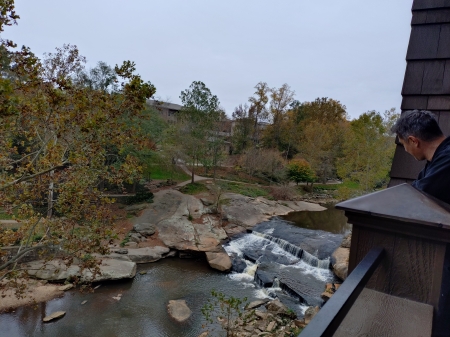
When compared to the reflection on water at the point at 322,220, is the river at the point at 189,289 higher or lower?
lower

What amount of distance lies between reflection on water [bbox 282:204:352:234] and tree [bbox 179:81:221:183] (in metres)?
6.39

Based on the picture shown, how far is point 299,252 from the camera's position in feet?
35.7

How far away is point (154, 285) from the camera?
8695mm

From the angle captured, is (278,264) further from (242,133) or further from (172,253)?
(242,133)

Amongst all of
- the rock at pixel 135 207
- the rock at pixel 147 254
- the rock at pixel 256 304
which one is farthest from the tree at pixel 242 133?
the rock at pixel 256 304

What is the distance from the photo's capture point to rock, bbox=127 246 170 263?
10.2m

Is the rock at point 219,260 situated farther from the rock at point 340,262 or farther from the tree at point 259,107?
the tree at point 259,107

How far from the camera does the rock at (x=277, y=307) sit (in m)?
7.18

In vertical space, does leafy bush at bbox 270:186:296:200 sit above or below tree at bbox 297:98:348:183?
below

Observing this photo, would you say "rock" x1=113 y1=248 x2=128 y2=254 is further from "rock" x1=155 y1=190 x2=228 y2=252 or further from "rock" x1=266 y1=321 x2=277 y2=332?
"rock" x1=266 y1=321 x2=277 y2=332

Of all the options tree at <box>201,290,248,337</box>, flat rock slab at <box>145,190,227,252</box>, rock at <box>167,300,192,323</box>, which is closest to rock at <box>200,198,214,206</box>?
flat rock slab at <box>145,190,227,252</box>

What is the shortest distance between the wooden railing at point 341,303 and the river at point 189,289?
660 cm

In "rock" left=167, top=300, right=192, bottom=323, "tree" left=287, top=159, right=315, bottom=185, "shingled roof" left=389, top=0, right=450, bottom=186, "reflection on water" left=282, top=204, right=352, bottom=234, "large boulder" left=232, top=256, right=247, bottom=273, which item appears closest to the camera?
"shingled roof" left=389, top=0, right=450, bottom=186

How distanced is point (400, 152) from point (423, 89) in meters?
0.50
